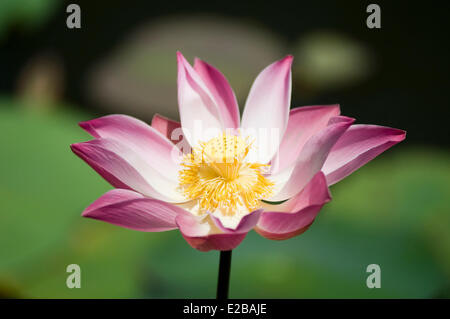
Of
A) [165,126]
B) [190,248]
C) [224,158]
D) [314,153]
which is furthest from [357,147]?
[190,248]

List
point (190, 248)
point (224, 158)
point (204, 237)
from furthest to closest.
A: point (190, 248) → point (224, 158) → point (204, 237)

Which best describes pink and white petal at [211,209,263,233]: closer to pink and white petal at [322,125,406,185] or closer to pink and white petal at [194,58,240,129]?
pink and white petal at [322,125,406,185]

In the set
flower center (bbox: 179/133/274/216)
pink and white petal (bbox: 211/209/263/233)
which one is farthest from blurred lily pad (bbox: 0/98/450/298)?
pink and white petal (bbox: 211/209/263/233)

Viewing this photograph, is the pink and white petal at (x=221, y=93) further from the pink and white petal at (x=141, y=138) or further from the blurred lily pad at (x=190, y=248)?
the blurred lily pad at (x=190, y=248)

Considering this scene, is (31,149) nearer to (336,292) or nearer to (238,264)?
(238,264)

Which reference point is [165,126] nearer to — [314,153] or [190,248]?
[314,153]

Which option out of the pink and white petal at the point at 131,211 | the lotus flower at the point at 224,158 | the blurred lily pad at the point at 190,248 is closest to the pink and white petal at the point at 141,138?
the lotus flower at the point at 224,158

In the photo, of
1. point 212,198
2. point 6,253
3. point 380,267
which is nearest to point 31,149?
point 6,253
